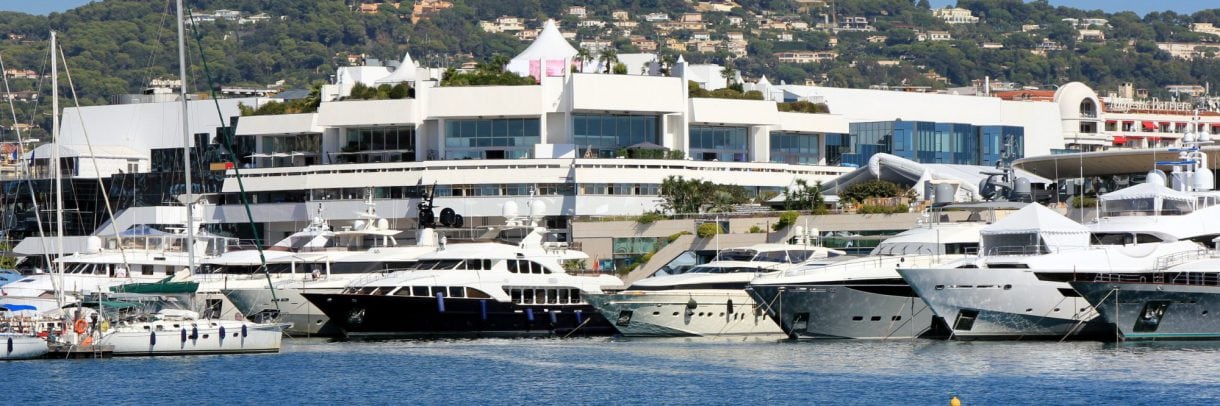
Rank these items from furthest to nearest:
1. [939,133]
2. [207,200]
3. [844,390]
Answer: [939,133] < [207,200] < [844,390]

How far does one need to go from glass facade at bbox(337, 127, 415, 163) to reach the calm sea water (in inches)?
1782

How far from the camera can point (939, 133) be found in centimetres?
14362

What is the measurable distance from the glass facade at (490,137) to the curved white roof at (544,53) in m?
6.72

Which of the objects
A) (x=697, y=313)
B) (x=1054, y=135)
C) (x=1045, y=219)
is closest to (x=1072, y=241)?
(x=1045, y=219)

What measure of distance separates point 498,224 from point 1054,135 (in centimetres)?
5303

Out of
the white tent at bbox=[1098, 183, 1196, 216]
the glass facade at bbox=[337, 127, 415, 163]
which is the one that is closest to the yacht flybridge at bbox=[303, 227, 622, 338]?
the white tent at bbox=[1098, 183, 1196, 216]

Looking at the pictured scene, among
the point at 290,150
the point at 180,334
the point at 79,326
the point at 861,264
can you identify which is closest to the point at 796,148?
the point at 290,150

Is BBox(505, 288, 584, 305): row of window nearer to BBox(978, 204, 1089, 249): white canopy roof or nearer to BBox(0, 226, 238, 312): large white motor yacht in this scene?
BBox(0, 226, 238, 312): large white motor yacht

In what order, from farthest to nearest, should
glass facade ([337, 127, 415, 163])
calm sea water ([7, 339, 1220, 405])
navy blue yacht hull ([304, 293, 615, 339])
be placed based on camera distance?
glass facade ([337, 127, 415, 163]), navy blue yacht hull ([304, 293, 615, 339]), calm sea water ([7, 339, 1220, 405])

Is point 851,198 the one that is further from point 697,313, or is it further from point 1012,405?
point 1012,405

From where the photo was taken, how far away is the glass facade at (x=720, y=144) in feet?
427

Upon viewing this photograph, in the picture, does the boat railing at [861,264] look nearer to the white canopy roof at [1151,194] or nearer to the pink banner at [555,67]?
the white canopy roof at [1151,194]

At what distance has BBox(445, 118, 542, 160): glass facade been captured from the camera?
125m

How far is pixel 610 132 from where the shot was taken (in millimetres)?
125875
